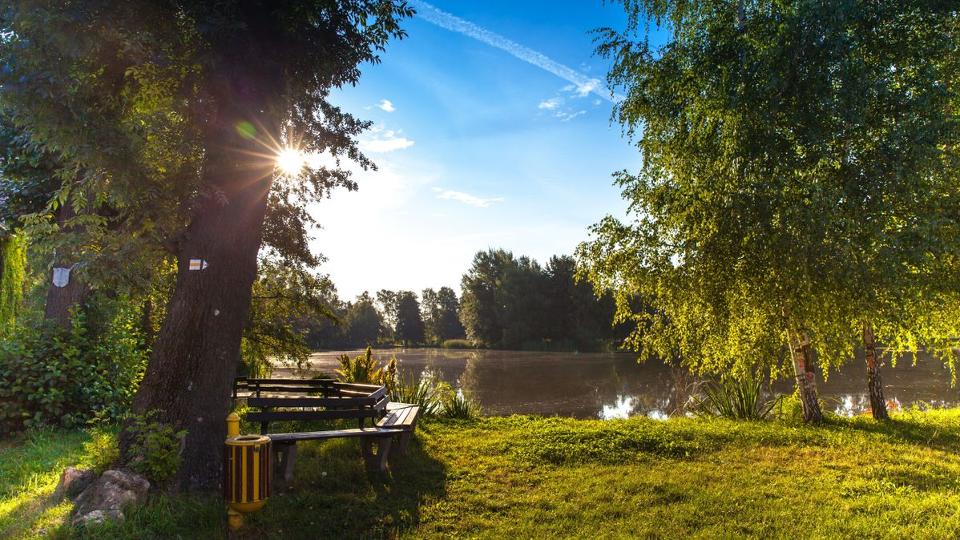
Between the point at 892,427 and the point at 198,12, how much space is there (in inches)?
428

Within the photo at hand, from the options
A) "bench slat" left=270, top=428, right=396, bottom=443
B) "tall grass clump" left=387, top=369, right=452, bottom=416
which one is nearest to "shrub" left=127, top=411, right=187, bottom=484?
"bench slat" left=270, top=428, right=396, bottom=443

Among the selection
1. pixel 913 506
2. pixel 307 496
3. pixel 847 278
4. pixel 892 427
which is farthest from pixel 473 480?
pixel 892 427

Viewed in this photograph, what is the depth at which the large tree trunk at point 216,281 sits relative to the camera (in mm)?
5078

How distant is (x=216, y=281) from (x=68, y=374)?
4.85m

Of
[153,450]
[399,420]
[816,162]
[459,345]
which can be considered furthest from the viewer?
[459,345]

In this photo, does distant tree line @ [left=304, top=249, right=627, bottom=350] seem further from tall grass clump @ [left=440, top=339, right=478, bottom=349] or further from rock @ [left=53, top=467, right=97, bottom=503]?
rock @ [left=53, top=467, right=97, bottom=503]

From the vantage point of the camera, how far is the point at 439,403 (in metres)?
10.4

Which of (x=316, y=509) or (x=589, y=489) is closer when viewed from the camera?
(x=316, y=509)

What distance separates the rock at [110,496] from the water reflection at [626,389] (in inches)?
365

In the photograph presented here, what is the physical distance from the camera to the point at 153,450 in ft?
15.4

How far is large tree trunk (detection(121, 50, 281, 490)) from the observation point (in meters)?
5.08

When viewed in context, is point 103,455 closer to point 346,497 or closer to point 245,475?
point 245,475

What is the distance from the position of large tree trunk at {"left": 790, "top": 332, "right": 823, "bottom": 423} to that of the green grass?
33.5 inches

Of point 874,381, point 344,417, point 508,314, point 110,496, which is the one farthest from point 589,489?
point 508,314
